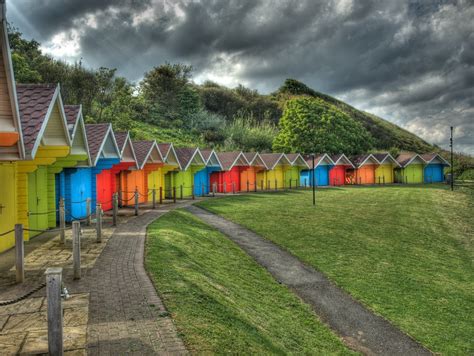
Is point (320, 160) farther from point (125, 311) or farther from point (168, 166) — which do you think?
point (125, 311)

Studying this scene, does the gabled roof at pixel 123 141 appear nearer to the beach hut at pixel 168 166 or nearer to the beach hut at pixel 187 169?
the beach hut at pixel 168 166

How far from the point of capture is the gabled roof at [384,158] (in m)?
61.2

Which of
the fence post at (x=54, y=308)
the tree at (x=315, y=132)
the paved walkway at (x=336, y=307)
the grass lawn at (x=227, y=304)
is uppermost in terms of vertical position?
the tree at (x=315, y=132)

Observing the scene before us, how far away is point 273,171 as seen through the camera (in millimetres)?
52094

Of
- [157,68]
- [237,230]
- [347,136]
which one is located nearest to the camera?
[237,230]

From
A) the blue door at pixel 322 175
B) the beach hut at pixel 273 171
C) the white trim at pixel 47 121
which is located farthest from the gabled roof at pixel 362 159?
the white trim at pixel 47 121

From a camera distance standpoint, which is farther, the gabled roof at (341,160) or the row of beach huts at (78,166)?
the gabled roof at (341,160)

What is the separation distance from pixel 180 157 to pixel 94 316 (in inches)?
1161

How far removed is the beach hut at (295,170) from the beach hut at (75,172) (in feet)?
114

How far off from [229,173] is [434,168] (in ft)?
119

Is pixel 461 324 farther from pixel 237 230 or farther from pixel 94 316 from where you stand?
pixel 237 230

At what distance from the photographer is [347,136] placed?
66.3 metres

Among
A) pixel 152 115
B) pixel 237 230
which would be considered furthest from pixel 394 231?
pixel 152 115

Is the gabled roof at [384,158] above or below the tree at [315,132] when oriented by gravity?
below
